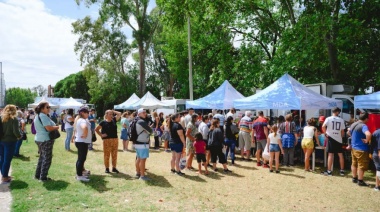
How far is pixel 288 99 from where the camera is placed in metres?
9.98

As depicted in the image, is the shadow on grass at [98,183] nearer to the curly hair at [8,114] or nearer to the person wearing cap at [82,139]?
the person wearing cap at [82,139]

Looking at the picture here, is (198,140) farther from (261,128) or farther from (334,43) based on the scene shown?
(334,43)

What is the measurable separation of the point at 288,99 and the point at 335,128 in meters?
A: 1.97

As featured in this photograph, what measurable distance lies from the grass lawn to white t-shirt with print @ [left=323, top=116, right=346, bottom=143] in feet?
3.64

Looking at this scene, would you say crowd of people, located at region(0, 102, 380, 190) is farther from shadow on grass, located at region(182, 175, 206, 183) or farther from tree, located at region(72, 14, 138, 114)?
tree, located at region(72, 14, 138, 114)

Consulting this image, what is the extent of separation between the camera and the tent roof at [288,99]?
382 inches

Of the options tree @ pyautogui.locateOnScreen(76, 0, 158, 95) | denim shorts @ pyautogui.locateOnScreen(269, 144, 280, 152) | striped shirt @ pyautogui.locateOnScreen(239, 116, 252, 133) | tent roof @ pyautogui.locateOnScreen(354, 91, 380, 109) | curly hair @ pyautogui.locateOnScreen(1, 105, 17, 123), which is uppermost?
tree @ pyautogui.locateOnScreen(76, 0, 158, 95)

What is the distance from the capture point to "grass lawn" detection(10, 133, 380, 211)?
5.65m

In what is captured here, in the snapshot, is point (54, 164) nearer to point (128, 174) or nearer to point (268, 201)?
point (128, 174)

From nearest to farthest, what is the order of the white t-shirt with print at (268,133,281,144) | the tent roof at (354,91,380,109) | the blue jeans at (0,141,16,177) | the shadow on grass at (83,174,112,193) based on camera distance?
the shadow on grass at (83,174,112,193), the blue jeans at (0,141,16,177), the white t-shirt with print at (268,133,281,144), the tent roof at (354,91,380,109)

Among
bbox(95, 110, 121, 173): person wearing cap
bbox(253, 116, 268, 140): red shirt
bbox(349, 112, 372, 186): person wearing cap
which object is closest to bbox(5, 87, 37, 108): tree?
bbox(95, 110, 121, 173): person wearing cap

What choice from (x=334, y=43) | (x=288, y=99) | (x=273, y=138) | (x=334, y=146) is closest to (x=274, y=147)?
(x=273, y=138)

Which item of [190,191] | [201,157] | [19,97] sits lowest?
[190,191]

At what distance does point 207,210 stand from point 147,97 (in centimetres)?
1568
